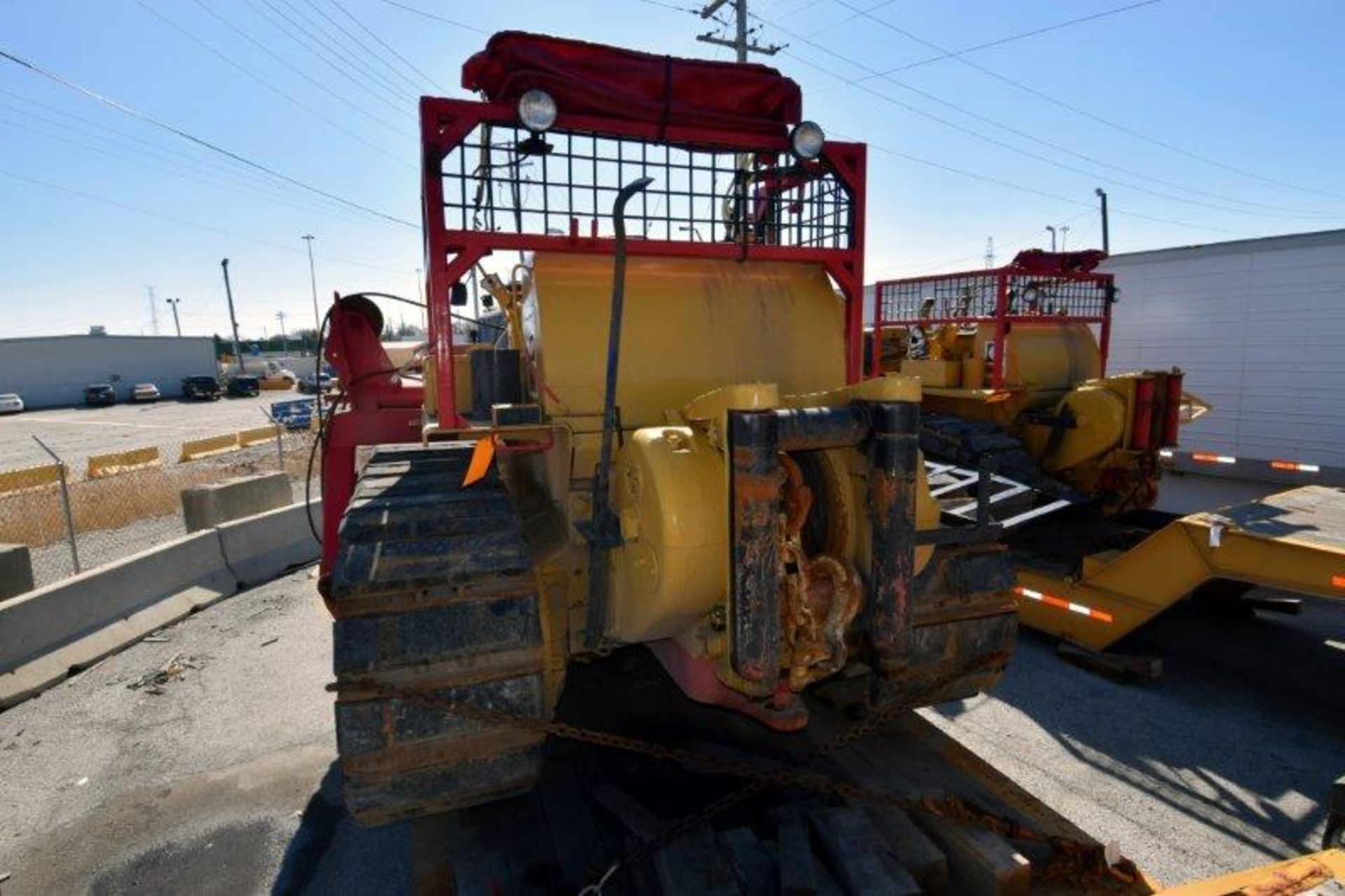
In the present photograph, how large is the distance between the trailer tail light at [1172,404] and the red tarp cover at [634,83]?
206 inches

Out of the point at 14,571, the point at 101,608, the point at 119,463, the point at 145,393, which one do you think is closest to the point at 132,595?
the point at 101,608

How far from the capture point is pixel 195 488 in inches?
332

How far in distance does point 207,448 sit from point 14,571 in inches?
522

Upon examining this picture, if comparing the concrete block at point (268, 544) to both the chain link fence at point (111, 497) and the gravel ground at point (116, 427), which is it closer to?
the chain link fence at point (111, 497)

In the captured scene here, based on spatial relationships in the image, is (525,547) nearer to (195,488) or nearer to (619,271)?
(619,271)

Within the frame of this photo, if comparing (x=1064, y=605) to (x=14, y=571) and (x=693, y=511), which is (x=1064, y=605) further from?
(x=14, y=571)

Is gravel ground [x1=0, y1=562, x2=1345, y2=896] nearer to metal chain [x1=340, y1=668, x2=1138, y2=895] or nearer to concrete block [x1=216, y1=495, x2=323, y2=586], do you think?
metal chain [x1=340, y1=668, x2=1138, y2=895]

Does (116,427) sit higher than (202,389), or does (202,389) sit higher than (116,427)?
(202,389)

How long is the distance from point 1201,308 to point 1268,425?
93.6 inches

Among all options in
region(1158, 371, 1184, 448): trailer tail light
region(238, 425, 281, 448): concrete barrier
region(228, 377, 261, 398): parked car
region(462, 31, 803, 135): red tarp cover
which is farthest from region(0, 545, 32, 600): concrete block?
region(228, 377, 261, 398): parked car

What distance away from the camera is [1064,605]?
5957 millimetres

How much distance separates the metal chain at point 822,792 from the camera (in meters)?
2.69

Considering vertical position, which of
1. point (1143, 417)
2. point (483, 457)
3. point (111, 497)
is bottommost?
point (111, 497)

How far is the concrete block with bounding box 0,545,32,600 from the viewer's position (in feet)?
20.2
